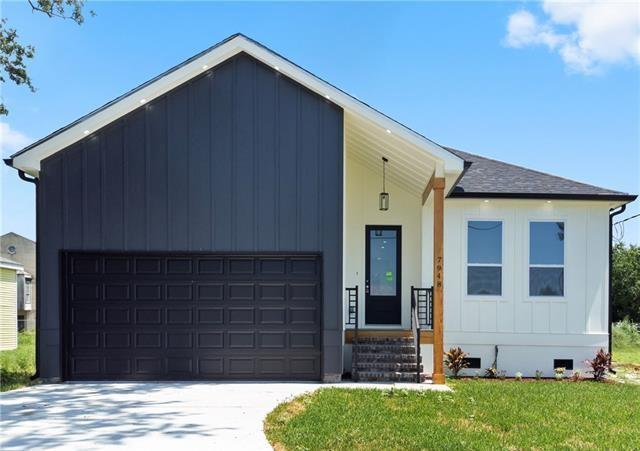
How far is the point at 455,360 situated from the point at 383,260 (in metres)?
2.54

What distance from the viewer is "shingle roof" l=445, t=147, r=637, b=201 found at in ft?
35.8

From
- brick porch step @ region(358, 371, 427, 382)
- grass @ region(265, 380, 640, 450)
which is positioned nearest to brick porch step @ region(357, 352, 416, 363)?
brick porch step @ region(358, 371, 427, 382)

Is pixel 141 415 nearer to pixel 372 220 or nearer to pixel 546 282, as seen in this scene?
pixel 372 220

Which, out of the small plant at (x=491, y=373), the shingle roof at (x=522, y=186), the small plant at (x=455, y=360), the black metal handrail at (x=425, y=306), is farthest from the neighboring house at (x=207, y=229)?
the small plant at (x=491, y=373)

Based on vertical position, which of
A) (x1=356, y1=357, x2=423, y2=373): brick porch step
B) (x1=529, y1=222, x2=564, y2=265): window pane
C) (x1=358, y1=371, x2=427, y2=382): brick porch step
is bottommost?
(x1=358, y1=371, x2=427, y2=382): brick porch step

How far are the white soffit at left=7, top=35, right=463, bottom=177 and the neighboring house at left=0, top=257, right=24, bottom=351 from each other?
1510 centimetres

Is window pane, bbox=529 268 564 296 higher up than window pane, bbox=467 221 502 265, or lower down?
lower down

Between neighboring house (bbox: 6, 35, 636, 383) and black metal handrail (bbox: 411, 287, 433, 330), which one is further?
black metal handrail (bbox: 411, 287, 433, 330)

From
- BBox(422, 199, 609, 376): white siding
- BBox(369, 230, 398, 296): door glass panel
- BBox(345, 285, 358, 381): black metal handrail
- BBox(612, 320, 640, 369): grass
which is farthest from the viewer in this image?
BBox(612, 320, 640, 369): grass

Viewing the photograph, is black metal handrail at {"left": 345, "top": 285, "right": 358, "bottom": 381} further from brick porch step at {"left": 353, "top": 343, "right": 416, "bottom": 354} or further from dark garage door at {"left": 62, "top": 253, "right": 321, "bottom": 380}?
dark garage door at {"left": 62, "top": 253, "right": 321, "bottom": 380}

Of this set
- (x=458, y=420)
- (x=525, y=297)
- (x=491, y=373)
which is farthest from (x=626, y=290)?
(x=458, y=420)

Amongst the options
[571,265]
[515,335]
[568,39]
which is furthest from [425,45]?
[515,335]

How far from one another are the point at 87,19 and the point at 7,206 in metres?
5.48

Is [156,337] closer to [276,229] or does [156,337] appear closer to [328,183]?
[276,229]
